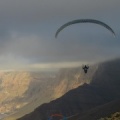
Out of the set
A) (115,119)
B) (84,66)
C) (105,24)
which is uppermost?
(105,24)

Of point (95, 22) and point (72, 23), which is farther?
point (72, 23)

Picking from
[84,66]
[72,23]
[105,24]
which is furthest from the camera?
[84,66]

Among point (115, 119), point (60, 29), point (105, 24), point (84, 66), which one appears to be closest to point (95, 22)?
point (105, 24)

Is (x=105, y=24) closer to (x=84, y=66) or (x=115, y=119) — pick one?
(x=84, y=66)

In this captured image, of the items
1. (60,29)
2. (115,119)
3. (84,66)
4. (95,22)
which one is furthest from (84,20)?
(115,119)

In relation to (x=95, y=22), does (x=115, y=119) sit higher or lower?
lower

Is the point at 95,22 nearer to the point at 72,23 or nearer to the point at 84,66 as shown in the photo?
the point at 72,23

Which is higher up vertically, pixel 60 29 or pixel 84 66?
pixel 60 29

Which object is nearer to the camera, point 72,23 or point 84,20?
point 84,20

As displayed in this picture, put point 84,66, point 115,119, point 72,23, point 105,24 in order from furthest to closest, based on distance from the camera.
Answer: point 115,119 < point 84,66 < point 72,23 < point 105,24
